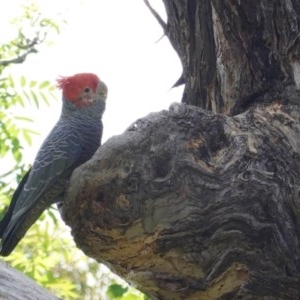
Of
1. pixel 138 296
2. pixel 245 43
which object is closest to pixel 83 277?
pixel 138 296

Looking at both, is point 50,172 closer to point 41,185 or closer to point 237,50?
point 41,185

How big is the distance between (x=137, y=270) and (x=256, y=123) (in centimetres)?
51

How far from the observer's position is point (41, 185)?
2.22 meters

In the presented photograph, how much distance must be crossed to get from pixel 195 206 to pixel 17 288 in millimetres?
475

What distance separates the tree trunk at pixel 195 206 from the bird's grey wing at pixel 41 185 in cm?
33

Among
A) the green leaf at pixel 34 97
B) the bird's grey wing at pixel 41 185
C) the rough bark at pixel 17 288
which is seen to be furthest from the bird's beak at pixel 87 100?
the green leaf at pixel 34 97

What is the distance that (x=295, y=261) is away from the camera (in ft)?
5.83

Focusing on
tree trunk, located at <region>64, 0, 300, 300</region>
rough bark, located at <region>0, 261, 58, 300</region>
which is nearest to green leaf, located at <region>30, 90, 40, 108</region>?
tree trunk, located at <region>64, 0, 300, 300</region>

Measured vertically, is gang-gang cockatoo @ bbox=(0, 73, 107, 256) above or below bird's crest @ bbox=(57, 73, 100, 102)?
below

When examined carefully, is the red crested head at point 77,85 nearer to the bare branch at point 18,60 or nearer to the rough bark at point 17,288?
the rough bark at point 17,288

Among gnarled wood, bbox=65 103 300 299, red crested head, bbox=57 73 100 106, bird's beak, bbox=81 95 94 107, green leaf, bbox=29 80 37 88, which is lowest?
gnarled wood, bbox=65 103 300 299

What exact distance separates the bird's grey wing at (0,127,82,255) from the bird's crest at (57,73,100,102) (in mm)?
363

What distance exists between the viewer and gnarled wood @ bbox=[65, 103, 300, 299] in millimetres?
1789

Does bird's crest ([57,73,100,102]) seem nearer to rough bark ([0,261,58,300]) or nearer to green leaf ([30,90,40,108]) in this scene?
rough bark ([0,261,58,300])
